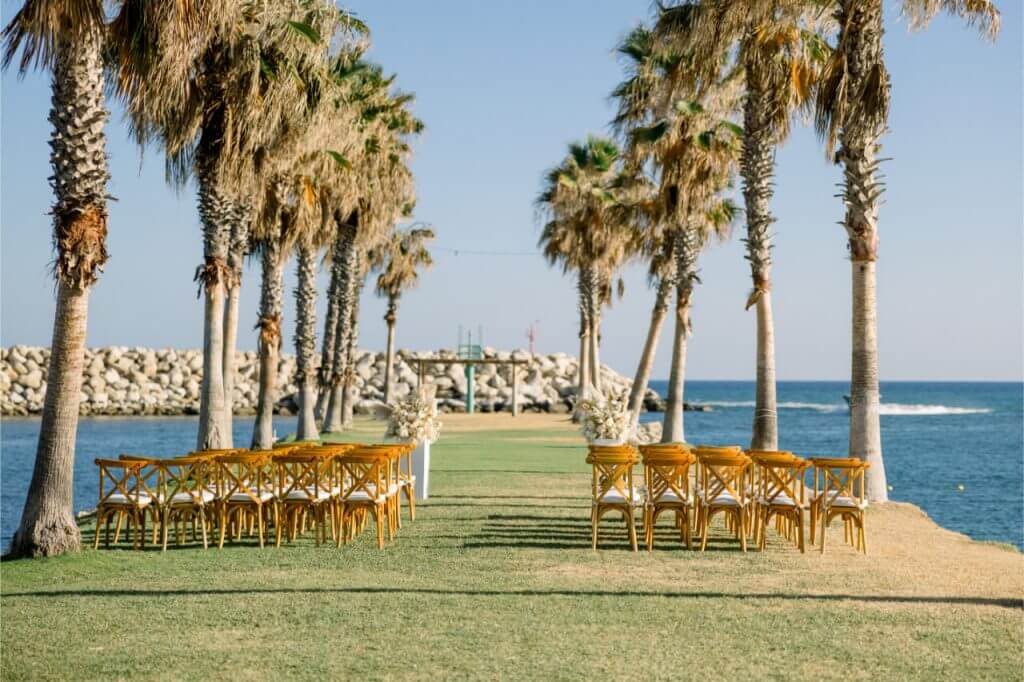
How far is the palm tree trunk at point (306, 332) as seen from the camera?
29141 millimetres

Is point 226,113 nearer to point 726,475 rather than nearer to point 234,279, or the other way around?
point 234,279

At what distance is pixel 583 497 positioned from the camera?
1625cm

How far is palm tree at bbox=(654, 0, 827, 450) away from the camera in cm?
1819

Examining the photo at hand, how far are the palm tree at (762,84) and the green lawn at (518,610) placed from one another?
8.26 metres

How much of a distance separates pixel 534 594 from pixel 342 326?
87.1ft

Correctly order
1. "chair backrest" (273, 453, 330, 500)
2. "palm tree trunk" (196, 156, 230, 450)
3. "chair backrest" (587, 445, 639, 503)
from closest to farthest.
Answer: "chair backrest" (587, 445, 639, 503) → "chair backrest" (273, 453, 330, 500) → "palm tree trunk" (196, 156, 230, 450)

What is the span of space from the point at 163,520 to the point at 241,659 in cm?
478

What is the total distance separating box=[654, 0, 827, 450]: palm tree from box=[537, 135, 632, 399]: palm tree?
1384cm

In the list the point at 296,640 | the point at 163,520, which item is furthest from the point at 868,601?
the point at 163,520

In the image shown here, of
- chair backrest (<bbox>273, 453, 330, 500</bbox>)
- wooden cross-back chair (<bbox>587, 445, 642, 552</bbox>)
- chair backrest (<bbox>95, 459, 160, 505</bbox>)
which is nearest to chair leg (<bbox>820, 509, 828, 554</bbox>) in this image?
wooden cross-back chair (<bbox>587, 445, 642, 552</bbox>)

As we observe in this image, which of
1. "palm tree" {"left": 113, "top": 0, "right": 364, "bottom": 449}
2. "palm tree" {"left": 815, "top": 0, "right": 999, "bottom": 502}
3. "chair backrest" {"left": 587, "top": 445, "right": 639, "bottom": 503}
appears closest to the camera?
"chair backrest" {"left": 587, "top": 445, "right": 639, "bottom": 503}

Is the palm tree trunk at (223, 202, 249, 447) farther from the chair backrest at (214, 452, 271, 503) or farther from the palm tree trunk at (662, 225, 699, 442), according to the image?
the palm tree trunk at (662, 225, 699, 442)

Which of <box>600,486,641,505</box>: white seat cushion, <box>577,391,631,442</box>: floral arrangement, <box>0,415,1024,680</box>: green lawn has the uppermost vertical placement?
<box>577,391,631,442</box>: floral arrangement

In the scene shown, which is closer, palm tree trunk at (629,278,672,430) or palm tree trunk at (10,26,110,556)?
palm tree trunk at (10,26,110,556)
